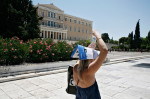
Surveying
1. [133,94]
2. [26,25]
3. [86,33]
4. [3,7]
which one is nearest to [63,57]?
[133,94]

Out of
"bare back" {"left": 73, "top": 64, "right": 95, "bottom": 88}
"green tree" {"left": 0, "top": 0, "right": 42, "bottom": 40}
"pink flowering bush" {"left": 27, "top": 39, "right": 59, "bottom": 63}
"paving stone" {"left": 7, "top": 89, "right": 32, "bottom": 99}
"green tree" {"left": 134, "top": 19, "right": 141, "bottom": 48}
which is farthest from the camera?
"green tree" {"left": 134, "top": 19, "right": 141, "bottom": 48}

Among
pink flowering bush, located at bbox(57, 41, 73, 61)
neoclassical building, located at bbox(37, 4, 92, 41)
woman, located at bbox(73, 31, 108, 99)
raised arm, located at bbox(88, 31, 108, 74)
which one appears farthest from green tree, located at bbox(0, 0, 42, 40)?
neoclassical building, located at bbox(37, 4, 92, 41)

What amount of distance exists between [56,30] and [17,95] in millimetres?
50527

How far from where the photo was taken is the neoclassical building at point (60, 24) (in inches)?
1940

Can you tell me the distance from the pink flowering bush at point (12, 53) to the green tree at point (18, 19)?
40.6 ft

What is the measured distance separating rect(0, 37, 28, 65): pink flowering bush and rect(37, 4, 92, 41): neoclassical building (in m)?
41.4

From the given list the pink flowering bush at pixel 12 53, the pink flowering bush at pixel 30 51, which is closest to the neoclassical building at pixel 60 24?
the pink flowering bush at pixel 30 51

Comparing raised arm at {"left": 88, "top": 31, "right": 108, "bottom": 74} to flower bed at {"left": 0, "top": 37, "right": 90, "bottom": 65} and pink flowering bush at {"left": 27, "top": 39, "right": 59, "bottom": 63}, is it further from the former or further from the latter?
pink flowering bush at {"left": 27, "top": 39, "right": 59, "bottom": 63}

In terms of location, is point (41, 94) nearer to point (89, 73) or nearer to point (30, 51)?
point (89, 73)

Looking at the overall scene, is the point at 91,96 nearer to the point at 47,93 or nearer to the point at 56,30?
the point at 47,93

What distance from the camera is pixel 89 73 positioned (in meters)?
1.67

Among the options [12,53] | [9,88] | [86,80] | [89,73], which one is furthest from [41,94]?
[12,53]

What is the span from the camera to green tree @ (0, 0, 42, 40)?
1767cm

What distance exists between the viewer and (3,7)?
1773 centimetres
